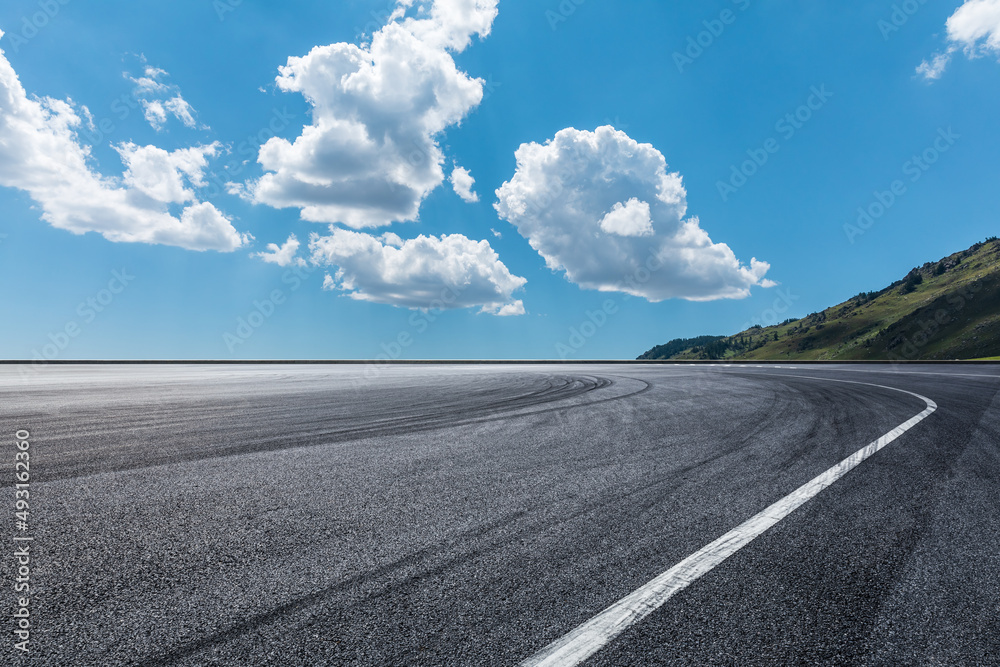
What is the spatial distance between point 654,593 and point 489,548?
1.18 m

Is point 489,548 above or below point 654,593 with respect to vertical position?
above

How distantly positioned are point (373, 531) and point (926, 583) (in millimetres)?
3783

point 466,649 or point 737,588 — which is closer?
point 466,649

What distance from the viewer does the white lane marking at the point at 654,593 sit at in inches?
90.6

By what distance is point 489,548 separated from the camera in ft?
11.5

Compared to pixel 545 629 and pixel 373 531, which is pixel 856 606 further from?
pixel 373 531

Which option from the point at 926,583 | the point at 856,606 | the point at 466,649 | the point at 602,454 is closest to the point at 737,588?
the point at 856,606

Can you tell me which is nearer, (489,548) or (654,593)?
(654,593)

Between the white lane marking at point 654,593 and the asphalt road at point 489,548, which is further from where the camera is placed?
the asphalt road at point 489,548

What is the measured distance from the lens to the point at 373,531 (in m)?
3.86

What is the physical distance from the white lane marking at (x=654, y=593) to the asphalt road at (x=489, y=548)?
0.20ft

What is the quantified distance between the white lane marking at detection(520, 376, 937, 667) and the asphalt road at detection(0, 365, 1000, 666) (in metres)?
0.06

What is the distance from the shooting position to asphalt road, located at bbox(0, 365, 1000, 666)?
243cm

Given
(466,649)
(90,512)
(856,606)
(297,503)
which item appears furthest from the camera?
(297,503)
